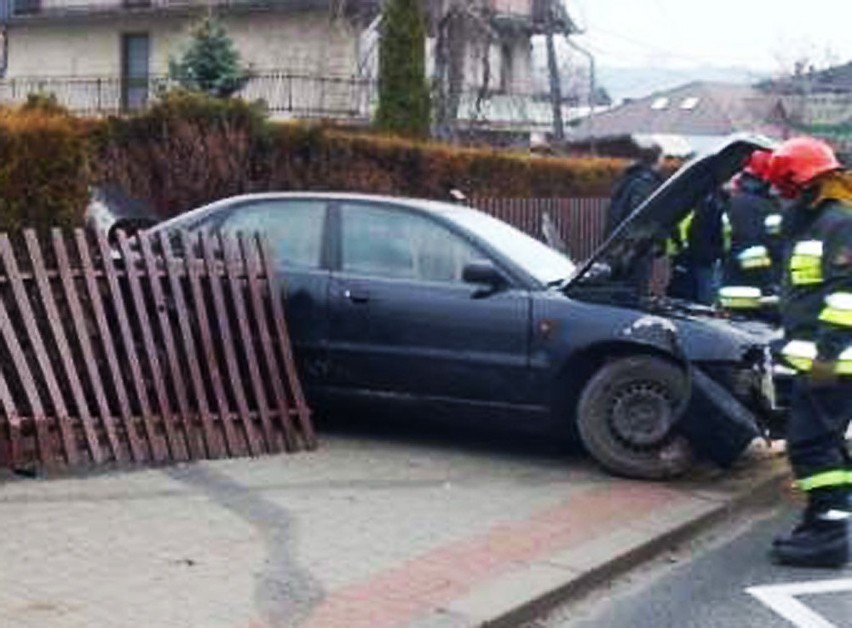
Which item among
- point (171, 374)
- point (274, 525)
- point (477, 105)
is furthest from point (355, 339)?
point (477, 105)

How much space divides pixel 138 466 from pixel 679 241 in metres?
4.91

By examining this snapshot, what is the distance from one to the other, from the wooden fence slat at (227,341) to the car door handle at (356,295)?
30.1 inches

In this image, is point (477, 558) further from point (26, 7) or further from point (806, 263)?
point (26, 7)

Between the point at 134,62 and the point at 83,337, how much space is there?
35070 millimetres

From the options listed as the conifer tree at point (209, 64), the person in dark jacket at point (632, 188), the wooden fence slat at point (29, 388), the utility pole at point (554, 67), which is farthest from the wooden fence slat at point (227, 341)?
the utility pole at point (554, 67)

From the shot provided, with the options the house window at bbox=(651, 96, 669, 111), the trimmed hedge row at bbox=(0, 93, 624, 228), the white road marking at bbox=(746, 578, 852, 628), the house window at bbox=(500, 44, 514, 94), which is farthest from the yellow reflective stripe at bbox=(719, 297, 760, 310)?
the house window at bbox=(651, 96, 669, 111)

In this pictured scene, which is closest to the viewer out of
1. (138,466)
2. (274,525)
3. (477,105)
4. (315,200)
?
(274,525)

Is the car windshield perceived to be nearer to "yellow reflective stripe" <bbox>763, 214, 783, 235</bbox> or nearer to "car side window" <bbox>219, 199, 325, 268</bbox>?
"car side window" <bbox>219, 199, 325, 268</bbox>

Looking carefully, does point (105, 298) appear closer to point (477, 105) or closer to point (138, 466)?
point (138, 466)

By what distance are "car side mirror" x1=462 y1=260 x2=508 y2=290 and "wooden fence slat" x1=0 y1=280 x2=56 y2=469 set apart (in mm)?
2453

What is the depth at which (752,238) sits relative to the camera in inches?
432

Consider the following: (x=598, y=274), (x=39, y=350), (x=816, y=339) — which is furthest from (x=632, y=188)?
(x=39, y=350)

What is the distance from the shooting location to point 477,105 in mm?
26547

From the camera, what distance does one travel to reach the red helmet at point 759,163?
23.5 ft
